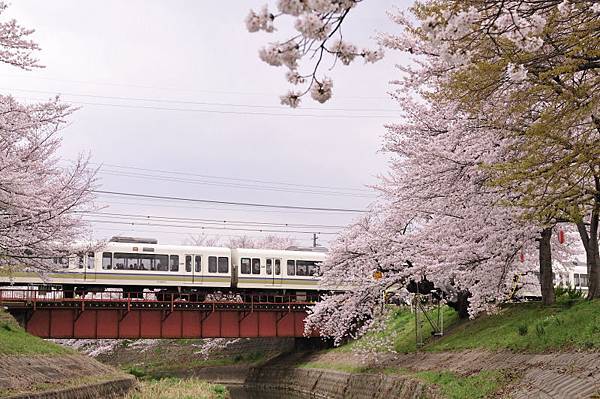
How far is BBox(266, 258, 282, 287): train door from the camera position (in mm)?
37375

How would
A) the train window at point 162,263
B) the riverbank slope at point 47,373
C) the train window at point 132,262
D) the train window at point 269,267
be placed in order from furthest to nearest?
the train window at point 269,267, the train window at point 162,263, the train window at point 132,262, the riverbank slope at point 47,373

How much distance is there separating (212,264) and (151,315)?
461cm

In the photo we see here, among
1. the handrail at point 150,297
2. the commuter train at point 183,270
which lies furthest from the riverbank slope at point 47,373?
the commuter train at point 183,270

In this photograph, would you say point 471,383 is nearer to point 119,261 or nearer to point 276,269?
point 119,261

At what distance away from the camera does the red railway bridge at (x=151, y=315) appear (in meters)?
30.2

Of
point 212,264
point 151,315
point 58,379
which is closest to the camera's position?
point 58,379

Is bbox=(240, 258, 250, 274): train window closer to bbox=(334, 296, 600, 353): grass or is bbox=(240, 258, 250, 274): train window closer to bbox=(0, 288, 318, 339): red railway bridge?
bbox=(0, 288, 318, 339): red railway bridge

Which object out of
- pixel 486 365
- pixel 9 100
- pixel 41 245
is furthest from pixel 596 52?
pixel 41 245

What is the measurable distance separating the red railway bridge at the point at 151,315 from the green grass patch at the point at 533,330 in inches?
472

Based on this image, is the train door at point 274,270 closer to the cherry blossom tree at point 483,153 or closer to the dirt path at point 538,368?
the cherry blossom tree at point 483,153

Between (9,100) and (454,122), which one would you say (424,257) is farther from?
(9,100)

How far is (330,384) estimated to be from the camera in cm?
2995

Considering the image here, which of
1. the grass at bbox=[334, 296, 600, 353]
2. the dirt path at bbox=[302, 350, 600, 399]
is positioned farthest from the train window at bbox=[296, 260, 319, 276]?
the dirt path at bbox=[302, 350, 600, 399]

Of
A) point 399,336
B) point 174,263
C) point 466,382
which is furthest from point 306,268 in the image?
point 466,382
